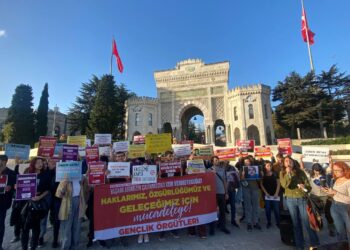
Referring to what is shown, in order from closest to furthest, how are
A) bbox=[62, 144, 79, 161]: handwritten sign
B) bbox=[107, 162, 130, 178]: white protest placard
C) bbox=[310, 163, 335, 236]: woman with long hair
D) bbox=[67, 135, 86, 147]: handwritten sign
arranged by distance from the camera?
bbox=[107, 162, 130, 178]: white protest placard, bbox=[310, 163, 335, 236]: woman with long hair, bbox=[62, 144, 79, 161]: handwritten sign, bbox=[67, 135, 86, 147]: handwritten sign

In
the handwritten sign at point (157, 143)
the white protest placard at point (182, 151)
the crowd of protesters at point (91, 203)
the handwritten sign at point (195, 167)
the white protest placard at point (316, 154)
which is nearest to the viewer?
the crowd of protesters at point (91, 203)

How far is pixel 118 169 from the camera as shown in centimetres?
535

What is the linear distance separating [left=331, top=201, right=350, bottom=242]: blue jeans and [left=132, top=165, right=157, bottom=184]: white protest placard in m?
3.91

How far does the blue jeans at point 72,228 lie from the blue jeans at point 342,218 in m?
5.42

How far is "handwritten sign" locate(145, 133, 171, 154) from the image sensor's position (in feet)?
28.1

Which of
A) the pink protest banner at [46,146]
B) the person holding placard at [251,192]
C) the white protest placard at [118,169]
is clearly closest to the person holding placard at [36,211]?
the white protest placard at [118,169]

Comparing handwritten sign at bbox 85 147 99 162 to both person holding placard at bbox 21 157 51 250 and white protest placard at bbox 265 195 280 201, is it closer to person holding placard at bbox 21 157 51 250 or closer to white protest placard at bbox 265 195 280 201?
person holding placard at bbox 21 157 51 250

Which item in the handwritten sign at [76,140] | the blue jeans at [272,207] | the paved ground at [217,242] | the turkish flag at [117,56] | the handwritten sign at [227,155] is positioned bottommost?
the paved ground at [217,242]

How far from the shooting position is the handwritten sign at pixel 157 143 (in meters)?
8.57

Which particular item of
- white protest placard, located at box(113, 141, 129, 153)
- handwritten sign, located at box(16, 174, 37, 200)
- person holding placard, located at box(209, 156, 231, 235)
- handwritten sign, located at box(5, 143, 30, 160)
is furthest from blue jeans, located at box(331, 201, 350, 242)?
handwritten sign, located at box(5, 143, 30, 160)

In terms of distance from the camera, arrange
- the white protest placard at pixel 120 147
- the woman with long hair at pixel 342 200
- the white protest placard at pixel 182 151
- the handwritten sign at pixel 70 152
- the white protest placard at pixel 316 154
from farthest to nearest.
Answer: the white protest placard at pixel 120 147
the white protest placard at pixel 182 151
the handwritten sign at pixel 70 152
the white protest placard at pixel 316 154
the woman with long hair at pixel 342 200

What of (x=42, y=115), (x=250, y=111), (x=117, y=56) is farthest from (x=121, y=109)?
(x=250, y=111)

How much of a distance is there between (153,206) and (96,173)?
168cm

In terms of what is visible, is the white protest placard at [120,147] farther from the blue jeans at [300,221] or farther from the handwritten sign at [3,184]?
the blue jeans at [300,221]
